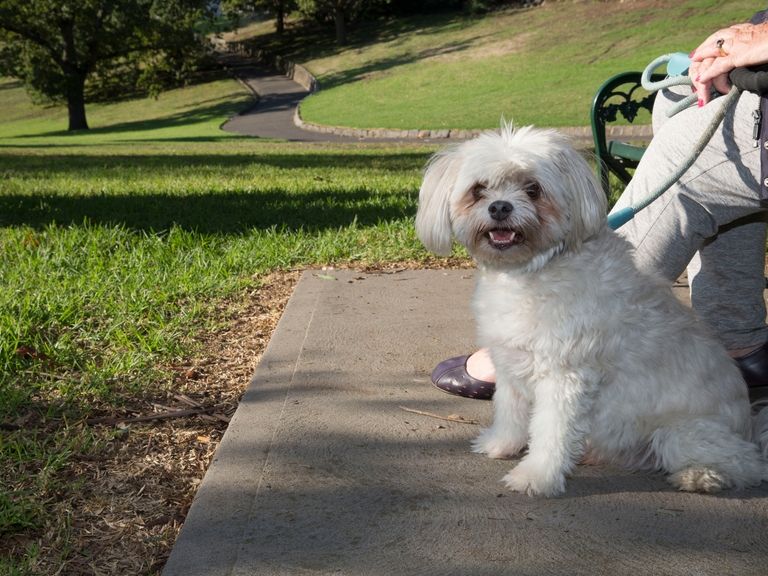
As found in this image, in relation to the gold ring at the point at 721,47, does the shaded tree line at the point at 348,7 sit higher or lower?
lower

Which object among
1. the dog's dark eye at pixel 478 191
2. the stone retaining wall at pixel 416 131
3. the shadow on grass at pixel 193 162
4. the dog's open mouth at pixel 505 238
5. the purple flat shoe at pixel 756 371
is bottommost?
the stone retaining wall at pixel 416 131

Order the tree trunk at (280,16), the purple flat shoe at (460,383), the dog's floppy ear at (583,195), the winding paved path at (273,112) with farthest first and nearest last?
the tree trunk at (280,16) < the winding paved path at (273,112) < the purple flat shoe at (460,383) < the dog's floppy ear at (583,195)

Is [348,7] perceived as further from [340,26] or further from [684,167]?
[684,167]

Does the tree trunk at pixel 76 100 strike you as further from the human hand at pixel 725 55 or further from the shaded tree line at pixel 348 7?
the human hand at pixel 725 55

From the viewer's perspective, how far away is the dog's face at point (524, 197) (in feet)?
8.98

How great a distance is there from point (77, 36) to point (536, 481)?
36.6 metres

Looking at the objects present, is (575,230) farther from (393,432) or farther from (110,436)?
(110,436)

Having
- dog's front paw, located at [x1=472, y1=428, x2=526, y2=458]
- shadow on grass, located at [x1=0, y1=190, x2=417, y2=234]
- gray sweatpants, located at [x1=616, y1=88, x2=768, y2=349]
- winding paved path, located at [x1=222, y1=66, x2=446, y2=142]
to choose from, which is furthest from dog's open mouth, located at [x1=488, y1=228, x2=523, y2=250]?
winding paved path, located at [x1=222, y1=66, x2=446, y2=142]

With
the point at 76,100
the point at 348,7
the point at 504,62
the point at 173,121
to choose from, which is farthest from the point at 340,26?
the point at 76,100

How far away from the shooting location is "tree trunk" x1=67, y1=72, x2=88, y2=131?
3563cm

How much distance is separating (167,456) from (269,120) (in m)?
28.8

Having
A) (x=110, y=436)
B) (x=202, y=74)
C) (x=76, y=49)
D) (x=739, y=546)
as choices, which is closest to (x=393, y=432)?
(x=110, y=436)

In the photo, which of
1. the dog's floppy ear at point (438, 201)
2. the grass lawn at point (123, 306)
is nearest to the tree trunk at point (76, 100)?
the grass lawn at point (123, 306)

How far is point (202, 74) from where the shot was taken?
48.8 metres
